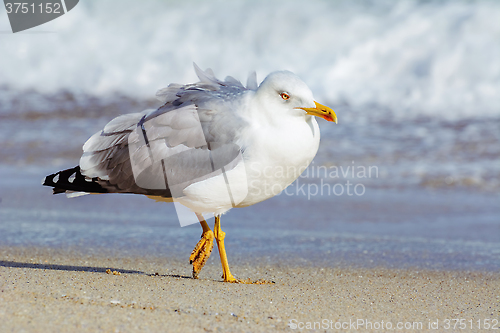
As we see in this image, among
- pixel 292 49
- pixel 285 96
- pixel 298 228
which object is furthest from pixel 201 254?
pixel 292 49

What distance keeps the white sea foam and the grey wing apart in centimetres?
598

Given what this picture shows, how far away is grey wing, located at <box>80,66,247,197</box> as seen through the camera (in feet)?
10.5

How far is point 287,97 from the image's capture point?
320 centimetres

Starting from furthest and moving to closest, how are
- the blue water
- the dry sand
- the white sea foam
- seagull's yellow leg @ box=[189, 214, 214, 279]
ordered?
1. the white sea foam
2. the blue water
3. seagull's yellow leg @ box=[189, 214, 214, 279]
4. the dry sand

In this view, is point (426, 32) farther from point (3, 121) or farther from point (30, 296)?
point (30, 296)

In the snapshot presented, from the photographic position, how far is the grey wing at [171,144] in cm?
319

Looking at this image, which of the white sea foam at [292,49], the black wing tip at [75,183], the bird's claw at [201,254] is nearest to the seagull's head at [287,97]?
the bird's claw at [201,254]

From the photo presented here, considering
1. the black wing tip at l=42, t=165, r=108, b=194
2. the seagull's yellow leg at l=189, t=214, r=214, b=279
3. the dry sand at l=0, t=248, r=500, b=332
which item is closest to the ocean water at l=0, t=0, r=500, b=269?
the dry sand at l=0, t=248, r=500, b=332

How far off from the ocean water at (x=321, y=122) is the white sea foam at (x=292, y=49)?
38 millimetres

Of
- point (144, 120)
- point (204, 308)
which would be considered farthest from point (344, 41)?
point (204, 308)

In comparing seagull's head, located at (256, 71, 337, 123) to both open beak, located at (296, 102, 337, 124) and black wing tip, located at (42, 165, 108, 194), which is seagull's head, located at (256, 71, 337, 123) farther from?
black wing tip, located at (42, 165, 108, 194)

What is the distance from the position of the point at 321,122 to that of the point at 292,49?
397 cm

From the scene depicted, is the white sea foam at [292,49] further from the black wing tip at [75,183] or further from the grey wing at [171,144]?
the black wing tip at [75,183]

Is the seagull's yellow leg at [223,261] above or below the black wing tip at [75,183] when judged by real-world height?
below
